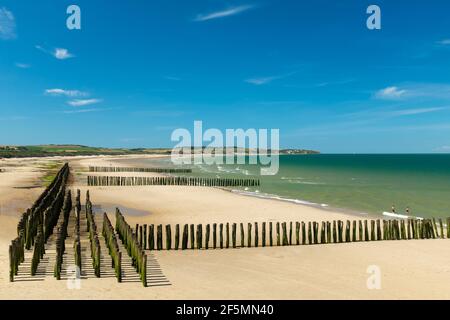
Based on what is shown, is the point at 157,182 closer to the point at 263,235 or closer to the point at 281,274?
the point at 263,235

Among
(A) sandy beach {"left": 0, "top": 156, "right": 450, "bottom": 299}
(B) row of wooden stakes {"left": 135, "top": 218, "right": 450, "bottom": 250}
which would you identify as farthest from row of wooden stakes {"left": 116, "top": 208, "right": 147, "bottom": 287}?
(B) row of wooden stakes {"left": 135, "top": 218, "right": 450, "bottom": 250}

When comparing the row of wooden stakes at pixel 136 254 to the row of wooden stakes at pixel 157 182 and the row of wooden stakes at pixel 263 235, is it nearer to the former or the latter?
the row of wooden stakes at pixel 263 235

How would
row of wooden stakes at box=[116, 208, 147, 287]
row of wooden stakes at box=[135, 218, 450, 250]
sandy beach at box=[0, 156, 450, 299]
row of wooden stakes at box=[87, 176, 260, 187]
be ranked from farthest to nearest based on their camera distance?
1. row of wooden stakes at box=[87, 176, 260, 187]
2. row of wooden stakes at box=[135, 218, 450, 250]
3. row of wooden stakes at box=[116, 208, 147, 287]
4. sandy beach at box=[0, 156, 450, 299]

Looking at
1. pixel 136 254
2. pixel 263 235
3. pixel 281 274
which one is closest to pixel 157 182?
pixel 263 235

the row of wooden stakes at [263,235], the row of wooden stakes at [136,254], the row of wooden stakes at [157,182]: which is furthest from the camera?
the row of wooden stakes at [157,182]

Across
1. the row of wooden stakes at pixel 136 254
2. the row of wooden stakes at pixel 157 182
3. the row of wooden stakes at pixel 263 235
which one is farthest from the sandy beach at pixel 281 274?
the row of wooden stakes at pixel 157 182

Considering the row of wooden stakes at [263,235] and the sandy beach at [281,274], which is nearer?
the sandy beach at [281,274]

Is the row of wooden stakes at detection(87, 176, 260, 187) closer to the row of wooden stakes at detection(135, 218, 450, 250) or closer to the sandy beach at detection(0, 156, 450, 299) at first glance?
the sandy beach at detection(0, 156, 450, 299)

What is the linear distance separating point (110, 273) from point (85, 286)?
165 centimetres

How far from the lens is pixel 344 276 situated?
1457 cm

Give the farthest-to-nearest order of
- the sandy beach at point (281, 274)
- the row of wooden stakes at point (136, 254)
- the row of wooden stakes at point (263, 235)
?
the row of wooden stakes at point (263, 235) → the row of wooden stakes at point (136, 254) → the sandy beach at point (281, 274)

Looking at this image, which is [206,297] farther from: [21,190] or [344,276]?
[21,190]
